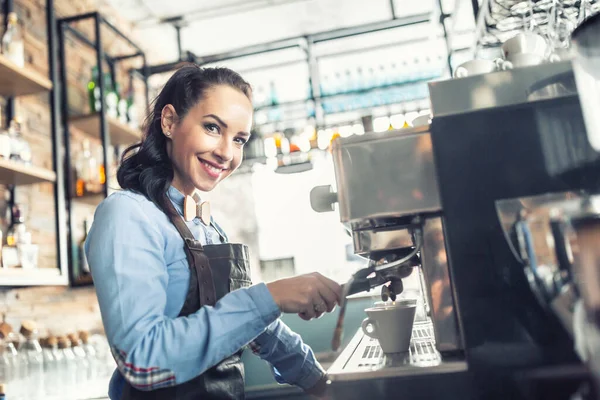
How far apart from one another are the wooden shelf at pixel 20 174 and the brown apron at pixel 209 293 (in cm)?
107

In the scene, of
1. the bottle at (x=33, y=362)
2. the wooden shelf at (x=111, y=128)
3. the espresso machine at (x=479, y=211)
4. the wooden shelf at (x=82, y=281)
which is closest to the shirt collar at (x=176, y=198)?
the espresso machine at (x=479, y=211)

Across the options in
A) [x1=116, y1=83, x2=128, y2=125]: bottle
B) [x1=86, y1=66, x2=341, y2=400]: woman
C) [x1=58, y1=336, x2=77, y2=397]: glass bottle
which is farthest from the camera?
[x1=116, y1=83, x2=128, y2=125]: bottle

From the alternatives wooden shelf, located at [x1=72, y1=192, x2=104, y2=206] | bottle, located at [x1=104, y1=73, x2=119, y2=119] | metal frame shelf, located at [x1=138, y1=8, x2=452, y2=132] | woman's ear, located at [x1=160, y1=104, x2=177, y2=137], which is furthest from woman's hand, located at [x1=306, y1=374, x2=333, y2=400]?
metal frame shelf, located at [x1=138, y1=8, x2=452, y2=132]

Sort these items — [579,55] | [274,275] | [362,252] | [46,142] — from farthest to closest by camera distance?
[274,275] < [46,142] < [362,252] < [579,55]

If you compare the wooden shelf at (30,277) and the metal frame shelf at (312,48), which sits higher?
the metal frame shelf at (312,48)

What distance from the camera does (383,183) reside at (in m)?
0.84

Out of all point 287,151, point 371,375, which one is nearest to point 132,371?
point 371,375

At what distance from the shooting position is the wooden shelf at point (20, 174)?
188 centimetres

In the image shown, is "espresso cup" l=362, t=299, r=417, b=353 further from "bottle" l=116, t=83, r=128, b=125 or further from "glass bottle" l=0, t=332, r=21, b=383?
"bottle" l=116, t=83, r=128, b=125

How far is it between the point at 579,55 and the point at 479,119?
0.53 ft

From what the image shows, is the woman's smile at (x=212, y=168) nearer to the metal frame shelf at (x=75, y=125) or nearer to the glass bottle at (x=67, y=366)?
the glass bottle at (x=67, y=366)

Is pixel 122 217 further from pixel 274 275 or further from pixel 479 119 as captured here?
pixel 274 275

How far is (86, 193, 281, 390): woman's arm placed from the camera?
847mm

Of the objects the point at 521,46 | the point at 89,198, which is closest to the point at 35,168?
the point at 89,198
